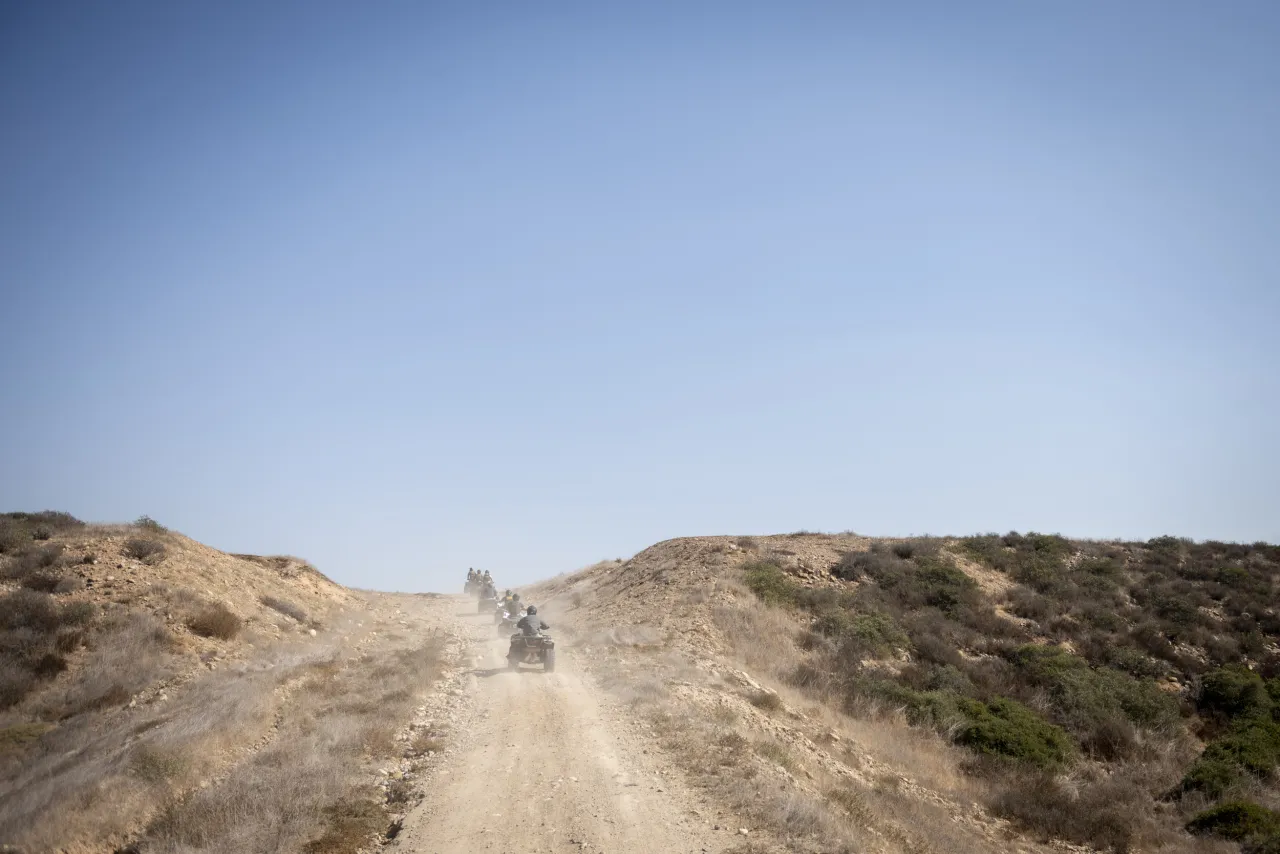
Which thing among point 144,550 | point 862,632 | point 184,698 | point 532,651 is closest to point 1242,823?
point 862,632

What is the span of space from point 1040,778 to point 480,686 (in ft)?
47.5

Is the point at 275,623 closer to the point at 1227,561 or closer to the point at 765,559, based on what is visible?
the point at 765,559

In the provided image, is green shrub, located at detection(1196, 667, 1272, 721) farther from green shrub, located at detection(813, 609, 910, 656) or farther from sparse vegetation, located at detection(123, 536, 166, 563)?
sparse vegetation, located at detection(123, 536, 166, 563)

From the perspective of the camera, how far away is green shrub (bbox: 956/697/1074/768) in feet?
56.1

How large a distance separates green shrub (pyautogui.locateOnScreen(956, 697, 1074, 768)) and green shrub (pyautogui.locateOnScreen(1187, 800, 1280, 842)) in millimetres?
3532

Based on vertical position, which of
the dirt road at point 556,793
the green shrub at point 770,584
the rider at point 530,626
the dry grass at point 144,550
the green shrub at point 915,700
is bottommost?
the green shrub at point 915,700

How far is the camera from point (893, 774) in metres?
14.6

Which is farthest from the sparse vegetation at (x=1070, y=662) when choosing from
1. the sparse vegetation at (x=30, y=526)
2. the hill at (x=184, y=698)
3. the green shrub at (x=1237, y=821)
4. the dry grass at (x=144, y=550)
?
the sparse vegetation at (x=30, y=526)

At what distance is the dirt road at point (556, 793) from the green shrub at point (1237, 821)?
1112 centimetres

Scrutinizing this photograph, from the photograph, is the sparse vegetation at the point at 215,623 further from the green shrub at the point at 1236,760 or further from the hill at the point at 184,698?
the green shrub at the point at 1236,760

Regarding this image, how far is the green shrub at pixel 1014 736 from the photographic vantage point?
56.1 feet

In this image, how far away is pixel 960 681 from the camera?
21.5 m

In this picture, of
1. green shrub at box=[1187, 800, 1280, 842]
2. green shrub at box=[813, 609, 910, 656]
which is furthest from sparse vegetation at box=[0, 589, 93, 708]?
green shrub at box=[1187, 800, 1280, 842]

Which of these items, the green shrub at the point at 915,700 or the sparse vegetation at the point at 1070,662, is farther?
the green shrub at the point at 915,700
